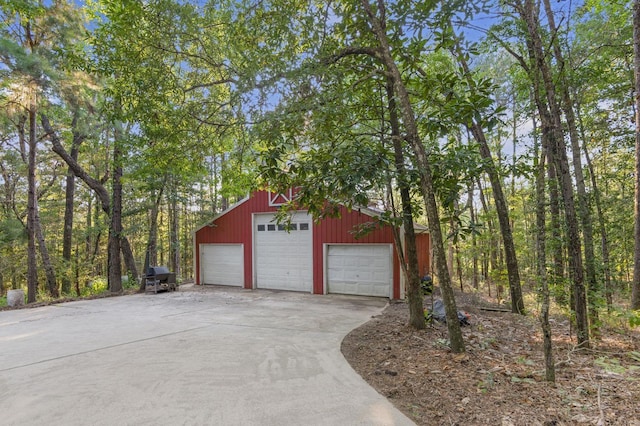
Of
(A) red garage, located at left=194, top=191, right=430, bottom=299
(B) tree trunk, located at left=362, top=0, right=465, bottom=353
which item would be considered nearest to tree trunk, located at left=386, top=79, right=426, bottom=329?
(B) tree trunk, located at left=362, top=0, right=465, bottom=353

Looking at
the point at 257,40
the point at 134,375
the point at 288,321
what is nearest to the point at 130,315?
the point at 288,321

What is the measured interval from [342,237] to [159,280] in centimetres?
592

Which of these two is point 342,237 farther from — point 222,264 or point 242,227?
point 222,264

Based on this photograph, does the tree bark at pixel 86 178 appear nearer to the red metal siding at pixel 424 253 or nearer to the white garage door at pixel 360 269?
the white garage door at pixel 360 269

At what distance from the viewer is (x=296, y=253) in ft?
33.1

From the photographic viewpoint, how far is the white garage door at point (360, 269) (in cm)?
877

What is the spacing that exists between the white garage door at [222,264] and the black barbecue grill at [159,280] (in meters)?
1.34

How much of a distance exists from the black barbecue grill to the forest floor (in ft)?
24.5

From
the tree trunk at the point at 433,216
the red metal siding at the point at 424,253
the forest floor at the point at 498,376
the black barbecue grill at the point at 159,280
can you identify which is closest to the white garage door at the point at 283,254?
the black barbecue grill at the point at 159,280

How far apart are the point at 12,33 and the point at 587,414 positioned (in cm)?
1337

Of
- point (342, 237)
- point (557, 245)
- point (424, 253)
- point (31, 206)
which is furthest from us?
point (424, 253)

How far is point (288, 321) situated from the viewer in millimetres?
6141

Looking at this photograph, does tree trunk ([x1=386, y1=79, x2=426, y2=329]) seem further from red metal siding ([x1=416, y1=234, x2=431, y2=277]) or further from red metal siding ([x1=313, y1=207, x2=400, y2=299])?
red metal siding ([x1=416, y1=234, x2=431, y2=277])

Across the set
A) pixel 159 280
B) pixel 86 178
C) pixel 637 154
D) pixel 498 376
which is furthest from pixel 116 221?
pixel 637 154
